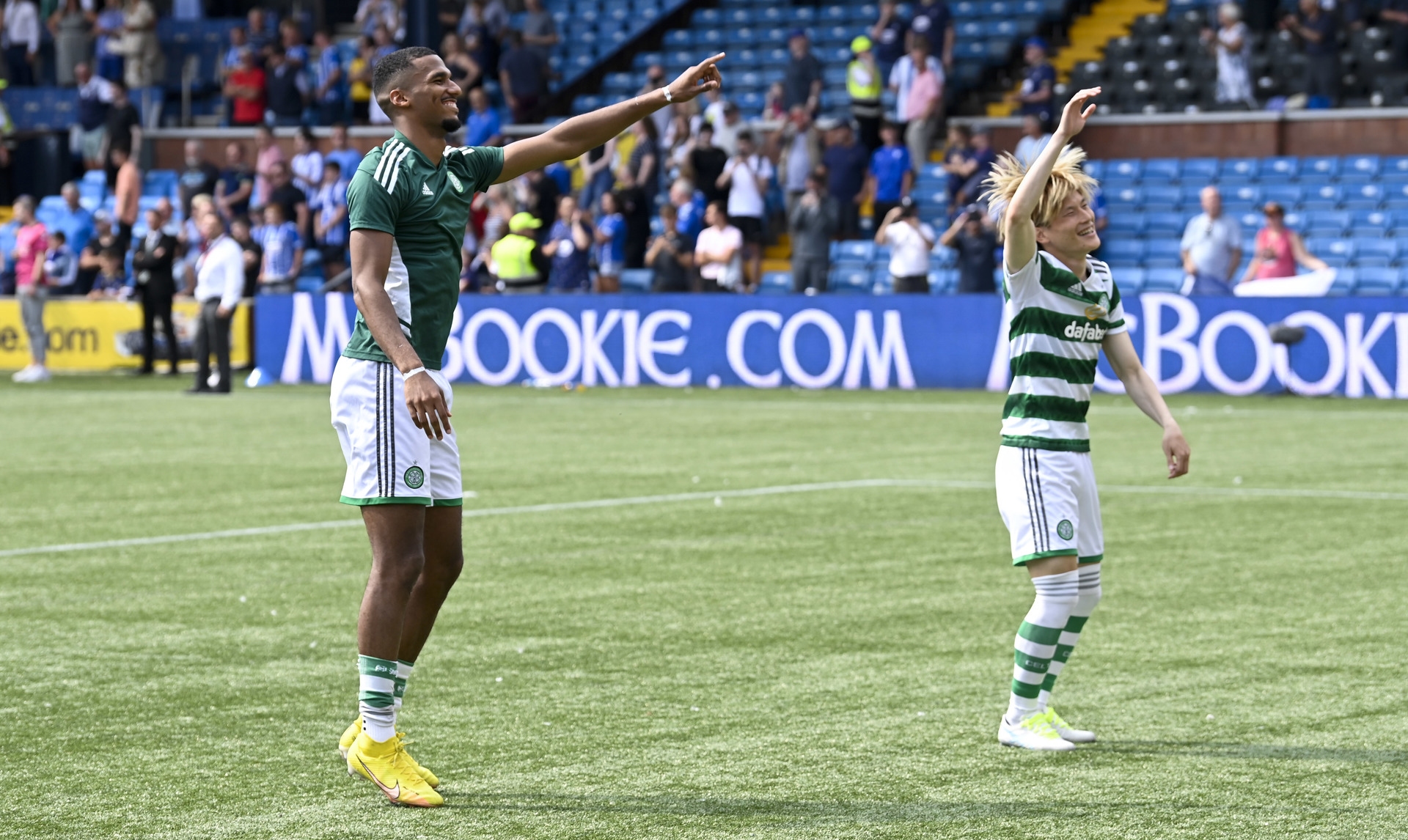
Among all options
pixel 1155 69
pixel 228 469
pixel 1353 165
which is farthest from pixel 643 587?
pixel 1155 69

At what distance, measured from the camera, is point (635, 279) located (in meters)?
27.8

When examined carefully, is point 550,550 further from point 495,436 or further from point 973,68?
point 973,68

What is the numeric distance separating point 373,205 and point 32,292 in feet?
77.0

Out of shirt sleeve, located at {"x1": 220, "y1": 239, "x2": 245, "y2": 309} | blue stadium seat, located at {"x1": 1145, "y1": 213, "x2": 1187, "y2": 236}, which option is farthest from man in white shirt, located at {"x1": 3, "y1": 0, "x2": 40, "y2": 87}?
blue stadium seat, located at {"x1": 1145, "y1": 213, "x2": 1187, "y2": 236}

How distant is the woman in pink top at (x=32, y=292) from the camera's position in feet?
91.1

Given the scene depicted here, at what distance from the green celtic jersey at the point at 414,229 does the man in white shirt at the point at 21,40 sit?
110ft

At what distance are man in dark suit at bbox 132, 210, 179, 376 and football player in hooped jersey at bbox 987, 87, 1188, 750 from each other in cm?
2150

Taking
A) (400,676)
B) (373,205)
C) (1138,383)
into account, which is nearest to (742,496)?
(1138,383)

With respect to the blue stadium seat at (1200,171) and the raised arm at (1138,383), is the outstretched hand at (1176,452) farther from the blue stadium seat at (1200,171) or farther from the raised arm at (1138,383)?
the blue stadium seat at (1200,171)

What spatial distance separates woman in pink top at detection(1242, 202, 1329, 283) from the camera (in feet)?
75.1

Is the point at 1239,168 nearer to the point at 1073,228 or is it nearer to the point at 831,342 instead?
the point at 831,342

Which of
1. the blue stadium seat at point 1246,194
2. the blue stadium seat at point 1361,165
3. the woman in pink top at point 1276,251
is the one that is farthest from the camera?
the blue stadium seat at point 1246,194

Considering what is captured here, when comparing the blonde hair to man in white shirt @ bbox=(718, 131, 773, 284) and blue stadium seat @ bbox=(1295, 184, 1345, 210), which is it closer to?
man in white shirt @ bbox=(718, 131, 773, 284)

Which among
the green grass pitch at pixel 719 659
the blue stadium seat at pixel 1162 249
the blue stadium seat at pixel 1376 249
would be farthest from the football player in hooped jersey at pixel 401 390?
the blue stadium seat at pixel 1162 249
